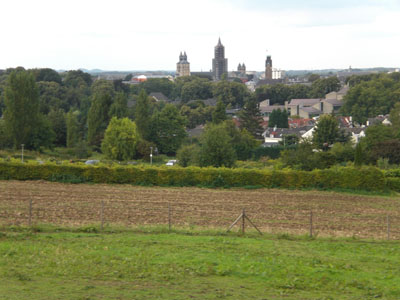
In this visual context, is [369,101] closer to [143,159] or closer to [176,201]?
[143,159]

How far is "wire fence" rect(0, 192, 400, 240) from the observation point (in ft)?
72.4

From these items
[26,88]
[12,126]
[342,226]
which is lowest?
[342,226]

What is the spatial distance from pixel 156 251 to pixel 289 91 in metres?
126

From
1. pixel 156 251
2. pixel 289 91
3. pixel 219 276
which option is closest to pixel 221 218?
pixel 156 251

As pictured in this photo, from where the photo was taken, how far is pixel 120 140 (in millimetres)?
54344

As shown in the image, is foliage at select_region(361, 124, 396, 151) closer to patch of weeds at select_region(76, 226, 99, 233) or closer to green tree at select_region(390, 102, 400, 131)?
green tree at select_region(390, 102, 400, 131)

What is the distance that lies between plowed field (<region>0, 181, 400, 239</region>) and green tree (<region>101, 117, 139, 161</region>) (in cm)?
2077

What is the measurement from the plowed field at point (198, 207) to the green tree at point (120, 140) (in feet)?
68.2

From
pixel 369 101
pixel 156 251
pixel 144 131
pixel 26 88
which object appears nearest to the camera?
pixel 156 251

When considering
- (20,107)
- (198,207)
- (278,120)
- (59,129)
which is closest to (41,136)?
(20,107)

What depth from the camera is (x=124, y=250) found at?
16.7 metres

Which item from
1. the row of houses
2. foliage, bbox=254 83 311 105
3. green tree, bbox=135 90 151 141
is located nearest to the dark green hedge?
green tree, bbox=135 90 151 141

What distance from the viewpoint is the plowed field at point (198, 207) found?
22.9 metres

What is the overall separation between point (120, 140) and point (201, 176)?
856 inches
